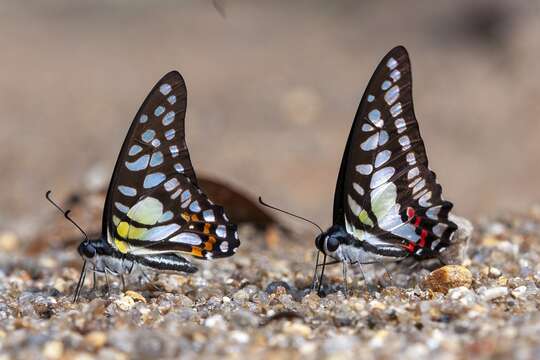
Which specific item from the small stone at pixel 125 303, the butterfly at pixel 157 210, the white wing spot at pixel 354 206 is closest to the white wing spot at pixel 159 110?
the butterfly at pixel 157 210

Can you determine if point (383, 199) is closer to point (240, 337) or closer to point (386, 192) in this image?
point (386, 192)

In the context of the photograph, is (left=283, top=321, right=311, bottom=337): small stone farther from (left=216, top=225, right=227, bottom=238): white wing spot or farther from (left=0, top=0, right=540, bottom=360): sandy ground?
(left=216, top=225, right=227, bottom=238): white wing spot

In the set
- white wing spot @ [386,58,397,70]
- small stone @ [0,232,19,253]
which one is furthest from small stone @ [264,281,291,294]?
small stone @ [0,232,19,253]

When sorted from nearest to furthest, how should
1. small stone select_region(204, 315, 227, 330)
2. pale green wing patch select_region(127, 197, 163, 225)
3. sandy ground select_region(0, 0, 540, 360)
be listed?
sandy ground select_region(0, 0, 540, 360)
small stone select_region(204, 315, 227, 330)
pale green wing patch select_region(127, 197, 163, 225)

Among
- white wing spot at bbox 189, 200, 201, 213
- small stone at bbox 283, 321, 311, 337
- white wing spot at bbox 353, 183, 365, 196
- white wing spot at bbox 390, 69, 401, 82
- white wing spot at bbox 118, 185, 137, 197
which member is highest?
white wing spot at bbox 390, 69, 401, 82

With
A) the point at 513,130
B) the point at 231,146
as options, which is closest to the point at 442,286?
the point at 231,146

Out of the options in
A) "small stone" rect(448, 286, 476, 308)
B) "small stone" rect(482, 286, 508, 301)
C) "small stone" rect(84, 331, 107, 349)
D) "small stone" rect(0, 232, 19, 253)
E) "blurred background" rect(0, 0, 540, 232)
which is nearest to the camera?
"small stone" rect(84, 331, 107, 349)

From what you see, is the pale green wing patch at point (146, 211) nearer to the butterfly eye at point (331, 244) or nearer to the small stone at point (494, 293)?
the butterfly eye at point (331, 244)
